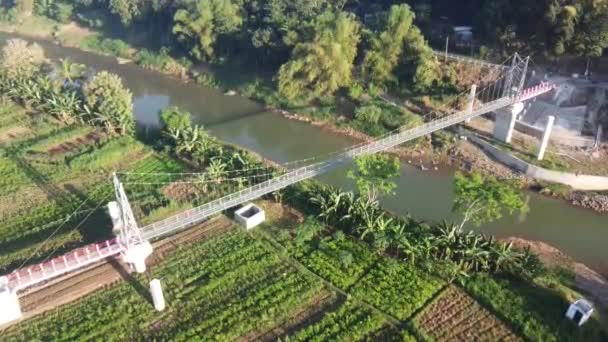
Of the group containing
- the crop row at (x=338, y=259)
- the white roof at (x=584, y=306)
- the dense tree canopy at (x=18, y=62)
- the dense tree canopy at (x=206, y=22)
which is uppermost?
the dense tree canopy at (x=206, y=22)

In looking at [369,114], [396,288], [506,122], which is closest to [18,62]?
[369,114]

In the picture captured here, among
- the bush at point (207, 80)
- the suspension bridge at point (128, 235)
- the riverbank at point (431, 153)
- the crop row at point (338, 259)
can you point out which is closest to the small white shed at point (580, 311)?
the crop row at point (338, 259)

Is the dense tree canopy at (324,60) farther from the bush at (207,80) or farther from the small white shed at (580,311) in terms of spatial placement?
the small white shed at (580,311)

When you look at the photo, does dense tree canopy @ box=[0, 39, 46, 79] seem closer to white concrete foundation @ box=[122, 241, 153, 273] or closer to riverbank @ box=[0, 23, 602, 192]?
riverbank @ box=[0, 23, 602, 192]

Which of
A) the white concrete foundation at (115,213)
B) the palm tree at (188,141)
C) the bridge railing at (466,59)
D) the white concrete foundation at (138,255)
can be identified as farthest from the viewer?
the bridge railing at (466,59)

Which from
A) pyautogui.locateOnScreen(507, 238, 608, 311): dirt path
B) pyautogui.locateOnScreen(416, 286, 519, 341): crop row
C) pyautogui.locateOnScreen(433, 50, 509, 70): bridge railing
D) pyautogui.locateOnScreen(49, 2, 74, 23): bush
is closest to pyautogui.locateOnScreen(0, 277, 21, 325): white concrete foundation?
pyautogui.locateOnScreen(416, 286, 519, 341): crop row
